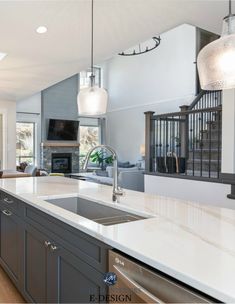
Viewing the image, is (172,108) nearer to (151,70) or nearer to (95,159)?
(151,70)

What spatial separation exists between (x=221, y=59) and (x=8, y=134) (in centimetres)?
785

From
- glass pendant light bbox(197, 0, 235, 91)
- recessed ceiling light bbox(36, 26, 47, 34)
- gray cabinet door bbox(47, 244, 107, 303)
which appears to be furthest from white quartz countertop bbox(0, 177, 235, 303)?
recessed ceiling light bbox(36, 26, 47, 34)

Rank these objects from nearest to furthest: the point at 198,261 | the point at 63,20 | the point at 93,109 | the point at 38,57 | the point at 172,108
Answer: the point at 198,261 → the point at 93,109 → the point at 63,20 → the point at 38,57 → the point at 172,108

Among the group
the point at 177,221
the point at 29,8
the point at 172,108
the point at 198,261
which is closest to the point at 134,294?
the point at 198,261

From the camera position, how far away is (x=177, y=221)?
60.9 inches

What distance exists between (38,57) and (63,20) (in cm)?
143

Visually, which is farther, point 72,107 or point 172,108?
point 72,107

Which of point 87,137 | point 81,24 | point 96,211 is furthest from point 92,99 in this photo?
point 87,137

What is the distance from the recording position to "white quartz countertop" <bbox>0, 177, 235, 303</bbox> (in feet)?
3.00

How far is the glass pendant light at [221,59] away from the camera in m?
1.47

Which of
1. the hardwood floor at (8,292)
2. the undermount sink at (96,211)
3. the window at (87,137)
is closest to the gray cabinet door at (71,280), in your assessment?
the undermount sink at (96,211)

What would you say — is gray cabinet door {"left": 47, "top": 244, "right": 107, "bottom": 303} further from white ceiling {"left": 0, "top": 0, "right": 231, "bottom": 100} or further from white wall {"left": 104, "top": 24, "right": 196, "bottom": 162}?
white wall {"left": 104, "top": 24, "right": 196, "bottom": 162}

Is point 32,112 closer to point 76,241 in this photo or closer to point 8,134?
point 8,134

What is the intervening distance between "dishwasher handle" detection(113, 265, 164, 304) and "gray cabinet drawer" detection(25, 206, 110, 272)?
4.7 inches
